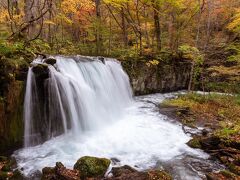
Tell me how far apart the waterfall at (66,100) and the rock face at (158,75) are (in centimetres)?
250

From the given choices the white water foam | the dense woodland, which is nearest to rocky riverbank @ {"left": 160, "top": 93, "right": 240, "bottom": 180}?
the white water foam

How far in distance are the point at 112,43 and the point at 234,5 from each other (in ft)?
31.1

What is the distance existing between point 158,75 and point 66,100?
7.41 m

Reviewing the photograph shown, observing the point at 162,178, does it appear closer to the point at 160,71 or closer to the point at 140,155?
the point at 140,155

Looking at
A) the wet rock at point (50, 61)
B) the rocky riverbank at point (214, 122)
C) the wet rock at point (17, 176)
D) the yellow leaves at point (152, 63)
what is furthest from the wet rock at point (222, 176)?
the yellow leaves at point (152, 63)

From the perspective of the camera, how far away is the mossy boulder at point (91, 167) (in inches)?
209

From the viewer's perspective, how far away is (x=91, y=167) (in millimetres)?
5414

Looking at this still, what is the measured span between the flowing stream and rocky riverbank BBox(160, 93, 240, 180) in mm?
345

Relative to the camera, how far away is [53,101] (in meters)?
7.67

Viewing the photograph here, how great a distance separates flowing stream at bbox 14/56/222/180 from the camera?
6203 mm

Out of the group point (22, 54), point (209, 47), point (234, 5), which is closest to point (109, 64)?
point (22, 54)

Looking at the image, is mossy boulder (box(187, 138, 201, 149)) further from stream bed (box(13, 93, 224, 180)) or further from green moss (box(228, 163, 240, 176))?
green moss (box(228, 163, 240, 176))

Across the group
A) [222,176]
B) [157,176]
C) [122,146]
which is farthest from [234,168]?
[122,146]

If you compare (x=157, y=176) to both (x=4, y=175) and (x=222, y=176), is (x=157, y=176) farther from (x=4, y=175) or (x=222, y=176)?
(x=4, y=175)
